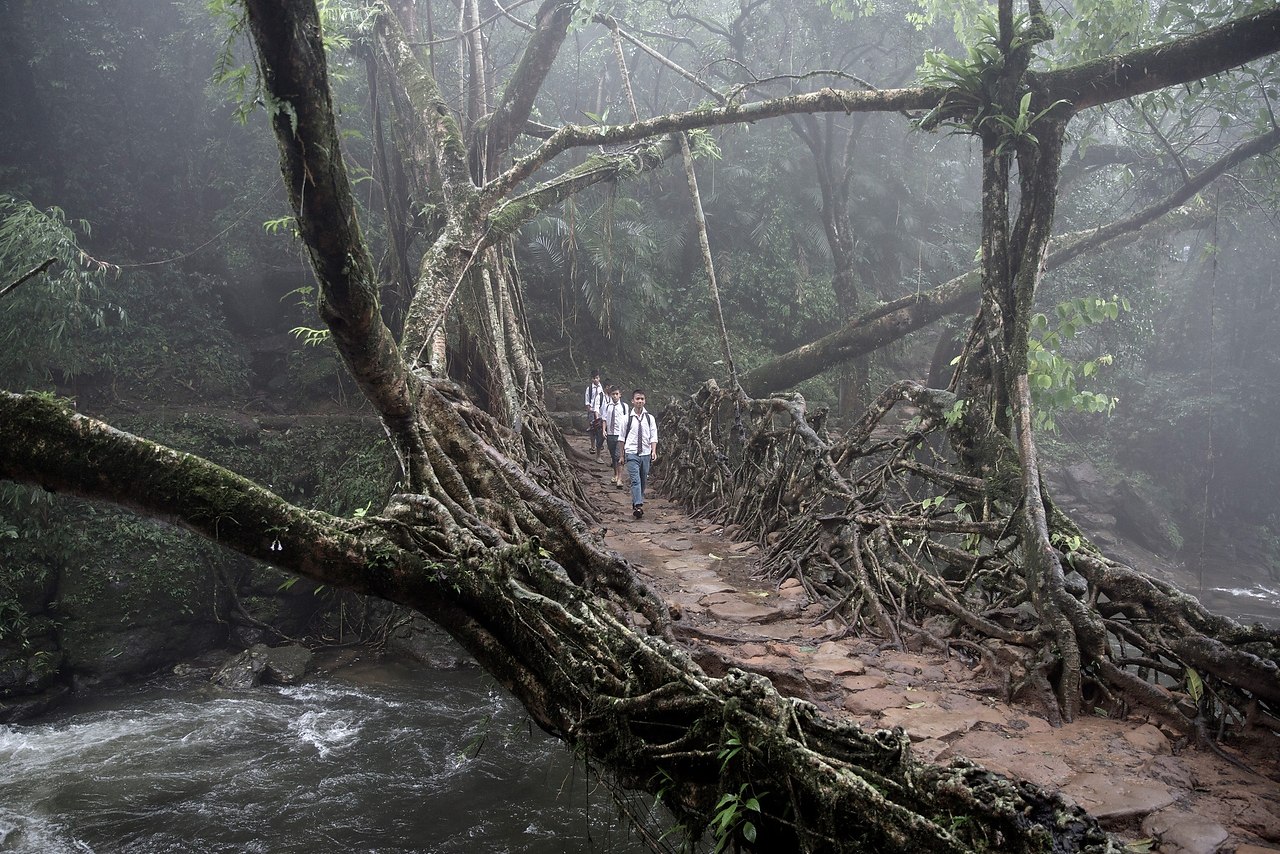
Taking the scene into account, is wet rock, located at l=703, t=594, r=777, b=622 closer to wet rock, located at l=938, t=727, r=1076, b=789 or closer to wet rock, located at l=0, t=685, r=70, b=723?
wet rock, located at l=938, t=727, r=1076, b=789

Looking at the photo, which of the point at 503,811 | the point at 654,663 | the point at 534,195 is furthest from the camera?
the point at 534,195

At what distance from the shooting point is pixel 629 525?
8133mm

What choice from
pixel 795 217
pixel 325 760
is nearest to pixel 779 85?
pixel 795 217

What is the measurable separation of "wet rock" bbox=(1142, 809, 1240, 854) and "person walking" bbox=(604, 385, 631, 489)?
6954 millimetres

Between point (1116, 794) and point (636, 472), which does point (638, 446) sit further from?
point (1116, 794)

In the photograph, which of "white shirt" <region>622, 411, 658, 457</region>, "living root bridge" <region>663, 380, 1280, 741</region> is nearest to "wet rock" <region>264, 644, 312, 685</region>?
"white shirt" <region>622, 411, 658, 457</region>

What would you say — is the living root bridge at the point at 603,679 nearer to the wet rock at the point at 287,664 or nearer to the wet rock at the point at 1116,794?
the wet rock at the point at 1116,794

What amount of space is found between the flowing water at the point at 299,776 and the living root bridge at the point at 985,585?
2093 millimetres

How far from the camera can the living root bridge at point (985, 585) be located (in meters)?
3.38

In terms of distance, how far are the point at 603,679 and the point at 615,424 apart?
21.6ft

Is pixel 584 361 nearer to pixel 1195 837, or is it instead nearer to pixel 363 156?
pixel 363 156

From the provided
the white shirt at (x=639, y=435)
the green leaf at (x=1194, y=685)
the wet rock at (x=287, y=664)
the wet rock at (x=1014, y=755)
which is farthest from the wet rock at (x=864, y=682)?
the wet rock at (x=287, y=664)

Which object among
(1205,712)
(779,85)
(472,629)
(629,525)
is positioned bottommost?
(629,525)

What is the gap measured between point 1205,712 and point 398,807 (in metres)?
4.63
